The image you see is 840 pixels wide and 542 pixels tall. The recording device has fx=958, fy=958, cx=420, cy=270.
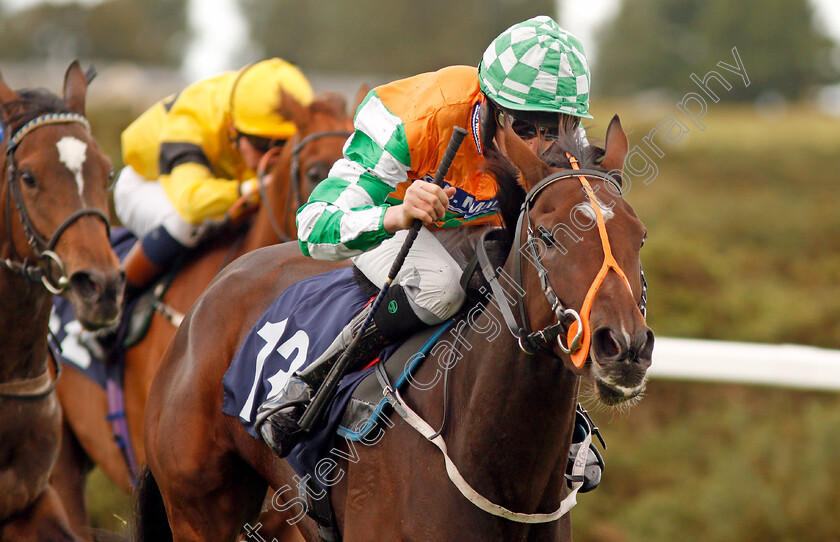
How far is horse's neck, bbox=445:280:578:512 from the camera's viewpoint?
2576 mm

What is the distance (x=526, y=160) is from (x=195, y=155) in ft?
10.8

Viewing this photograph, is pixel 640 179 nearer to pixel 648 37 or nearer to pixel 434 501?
pixel 434 501

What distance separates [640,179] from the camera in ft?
33.3

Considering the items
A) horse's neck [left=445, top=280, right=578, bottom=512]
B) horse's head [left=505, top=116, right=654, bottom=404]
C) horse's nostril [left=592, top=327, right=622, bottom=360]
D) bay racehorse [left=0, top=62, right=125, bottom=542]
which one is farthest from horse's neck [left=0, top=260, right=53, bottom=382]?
horse's nostril [left=592, top=327, right=622, bottom=360]

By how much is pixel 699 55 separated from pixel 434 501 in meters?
32.7

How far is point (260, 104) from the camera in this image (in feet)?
17.9

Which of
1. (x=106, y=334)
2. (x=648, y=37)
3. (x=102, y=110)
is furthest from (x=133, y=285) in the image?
(x=648, y=37)

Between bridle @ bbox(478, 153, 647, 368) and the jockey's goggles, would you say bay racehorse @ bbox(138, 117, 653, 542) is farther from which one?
the jockey's goggles

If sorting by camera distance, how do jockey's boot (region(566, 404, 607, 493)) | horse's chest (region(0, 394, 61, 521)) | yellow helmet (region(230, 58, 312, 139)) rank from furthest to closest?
yellow helmet (region(230, 58, 312, 139))
horse's chest (region(0, 394, 61, 521))
jockey's boot (region(566, 404, 607, 493))

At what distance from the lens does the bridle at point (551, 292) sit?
2268mm

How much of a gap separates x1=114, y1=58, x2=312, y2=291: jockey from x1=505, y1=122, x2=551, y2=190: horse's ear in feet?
9.55

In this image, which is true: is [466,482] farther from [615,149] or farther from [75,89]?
[75,89]

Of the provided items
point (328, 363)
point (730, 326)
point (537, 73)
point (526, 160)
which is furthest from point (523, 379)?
point (730, 326)

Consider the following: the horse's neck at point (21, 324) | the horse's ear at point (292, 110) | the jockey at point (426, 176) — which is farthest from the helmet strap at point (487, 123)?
the horse's ear at point (292, 110)
